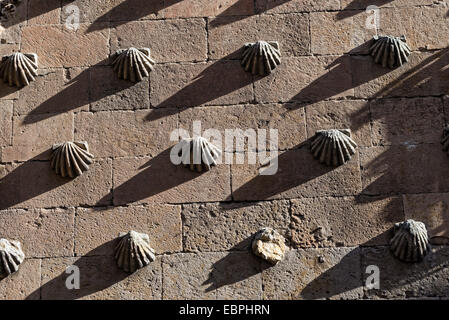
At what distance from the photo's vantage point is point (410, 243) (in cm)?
859

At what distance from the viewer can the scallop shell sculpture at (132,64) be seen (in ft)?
31.2

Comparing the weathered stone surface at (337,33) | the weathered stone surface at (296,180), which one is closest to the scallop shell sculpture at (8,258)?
the weathered stone surface at (296,180)

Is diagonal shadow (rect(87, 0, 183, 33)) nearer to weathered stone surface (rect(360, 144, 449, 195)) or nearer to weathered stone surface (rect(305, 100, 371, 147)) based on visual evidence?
weathered stone surface (rect(305, 100, 371, 147))

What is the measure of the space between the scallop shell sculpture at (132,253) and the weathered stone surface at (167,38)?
225 cm

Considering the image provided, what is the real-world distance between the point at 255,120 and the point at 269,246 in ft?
4.93

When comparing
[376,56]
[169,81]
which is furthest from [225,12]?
[376,56]

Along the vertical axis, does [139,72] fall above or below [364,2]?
below

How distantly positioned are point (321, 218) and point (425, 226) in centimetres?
109

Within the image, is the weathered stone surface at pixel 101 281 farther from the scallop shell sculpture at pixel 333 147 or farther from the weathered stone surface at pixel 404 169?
the weathered stone surface at pixel 404 169

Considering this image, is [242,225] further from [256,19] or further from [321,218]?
[256,19]

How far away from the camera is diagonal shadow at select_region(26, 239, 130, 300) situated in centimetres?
859

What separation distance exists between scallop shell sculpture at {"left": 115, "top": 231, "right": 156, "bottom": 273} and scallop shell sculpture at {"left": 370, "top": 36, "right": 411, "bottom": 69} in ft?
11.2

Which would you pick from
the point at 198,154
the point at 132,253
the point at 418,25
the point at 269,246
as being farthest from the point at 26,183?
Answer: the point at 418,25

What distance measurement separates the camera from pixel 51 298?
28.1ft
